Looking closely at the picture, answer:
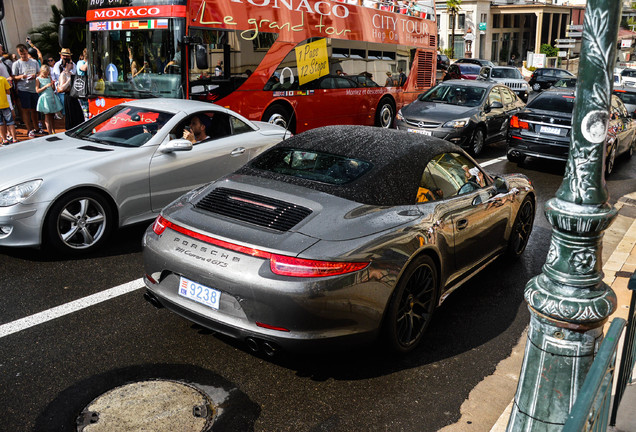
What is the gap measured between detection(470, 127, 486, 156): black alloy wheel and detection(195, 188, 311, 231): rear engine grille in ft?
29.1

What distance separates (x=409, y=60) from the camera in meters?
17.3

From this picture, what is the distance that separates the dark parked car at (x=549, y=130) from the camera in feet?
35.2

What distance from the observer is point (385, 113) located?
53.2ft

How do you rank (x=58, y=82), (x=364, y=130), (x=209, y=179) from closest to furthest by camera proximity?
(x=364, y=130) → (x=209, y=179) → (x=58, y=82)

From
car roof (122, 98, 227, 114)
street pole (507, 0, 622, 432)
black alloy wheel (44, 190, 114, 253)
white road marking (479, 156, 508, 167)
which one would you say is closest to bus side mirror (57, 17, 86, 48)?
car roof (122, 98, 227, 114)

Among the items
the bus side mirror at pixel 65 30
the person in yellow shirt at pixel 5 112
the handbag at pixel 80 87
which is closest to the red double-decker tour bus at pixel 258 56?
the bus side mirror at pixel 65 30

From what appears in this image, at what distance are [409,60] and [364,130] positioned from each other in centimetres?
1271

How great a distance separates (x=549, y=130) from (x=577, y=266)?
8997mm

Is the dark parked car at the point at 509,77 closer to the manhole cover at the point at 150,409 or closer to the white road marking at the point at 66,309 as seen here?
the white road marking at the point at 66,309

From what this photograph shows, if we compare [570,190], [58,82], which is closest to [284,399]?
[570,190]

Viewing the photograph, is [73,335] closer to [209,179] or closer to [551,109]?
[209,179]

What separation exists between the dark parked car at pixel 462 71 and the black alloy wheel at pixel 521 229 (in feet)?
86.9

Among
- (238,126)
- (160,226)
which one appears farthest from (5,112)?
(160,226)

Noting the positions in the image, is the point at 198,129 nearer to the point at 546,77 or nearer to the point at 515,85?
the point at 515,85
